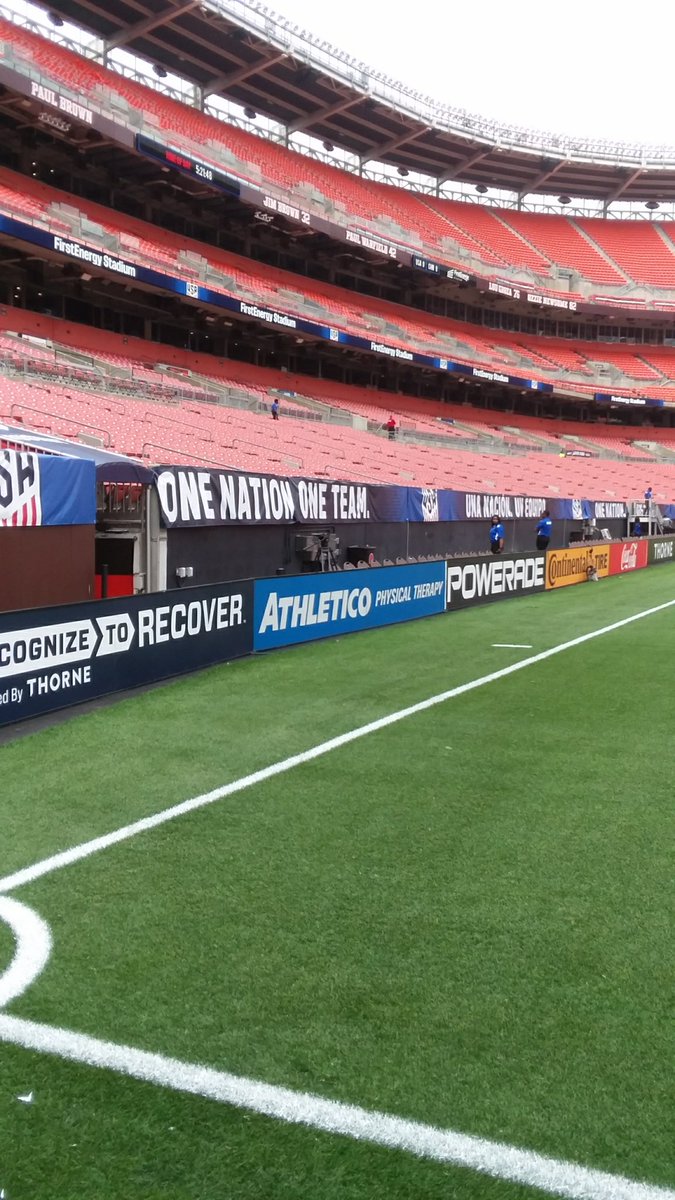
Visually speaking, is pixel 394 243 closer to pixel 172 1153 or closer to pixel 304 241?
pixel 304 241

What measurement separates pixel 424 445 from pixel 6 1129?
41.6 metres

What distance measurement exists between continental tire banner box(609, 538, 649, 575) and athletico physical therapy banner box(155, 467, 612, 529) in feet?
9.68

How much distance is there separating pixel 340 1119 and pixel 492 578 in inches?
665

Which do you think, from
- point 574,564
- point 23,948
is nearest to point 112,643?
point 23,948

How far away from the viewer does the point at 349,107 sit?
4838 cm

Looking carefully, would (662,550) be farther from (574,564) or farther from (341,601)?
(341,601)

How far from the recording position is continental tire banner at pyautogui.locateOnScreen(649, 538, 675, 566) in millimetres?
31141

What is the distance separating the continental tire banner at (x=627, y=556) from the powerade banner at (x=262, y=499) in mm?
9330

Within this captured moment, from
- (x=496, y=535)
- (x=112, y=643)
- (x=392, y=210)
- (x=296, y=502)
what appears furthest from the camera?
(x=392, y=210)

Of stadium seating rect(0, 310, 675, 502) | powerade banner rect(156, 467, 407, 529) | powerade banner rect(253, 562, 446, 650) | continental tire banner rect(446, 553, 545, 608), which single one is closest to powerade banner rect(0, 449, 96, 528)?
powerade banner rect(156, 467, 407, 529)

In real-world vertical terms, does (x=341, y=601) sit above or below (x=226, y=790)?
above

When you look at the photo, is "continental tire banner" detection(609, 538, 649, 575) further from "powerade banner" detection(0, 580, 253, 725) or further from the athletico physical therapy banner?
"powerade banner" detection(0, 580, 253, 725)

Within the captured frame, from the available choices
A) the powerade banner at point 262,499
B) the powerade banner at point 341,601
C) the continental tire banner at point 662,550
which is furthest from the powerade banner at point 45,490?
the continental tire banner at point 662,550

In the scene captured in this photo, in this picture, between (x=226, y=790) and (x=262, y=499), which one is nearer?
(x=226, y=790)
